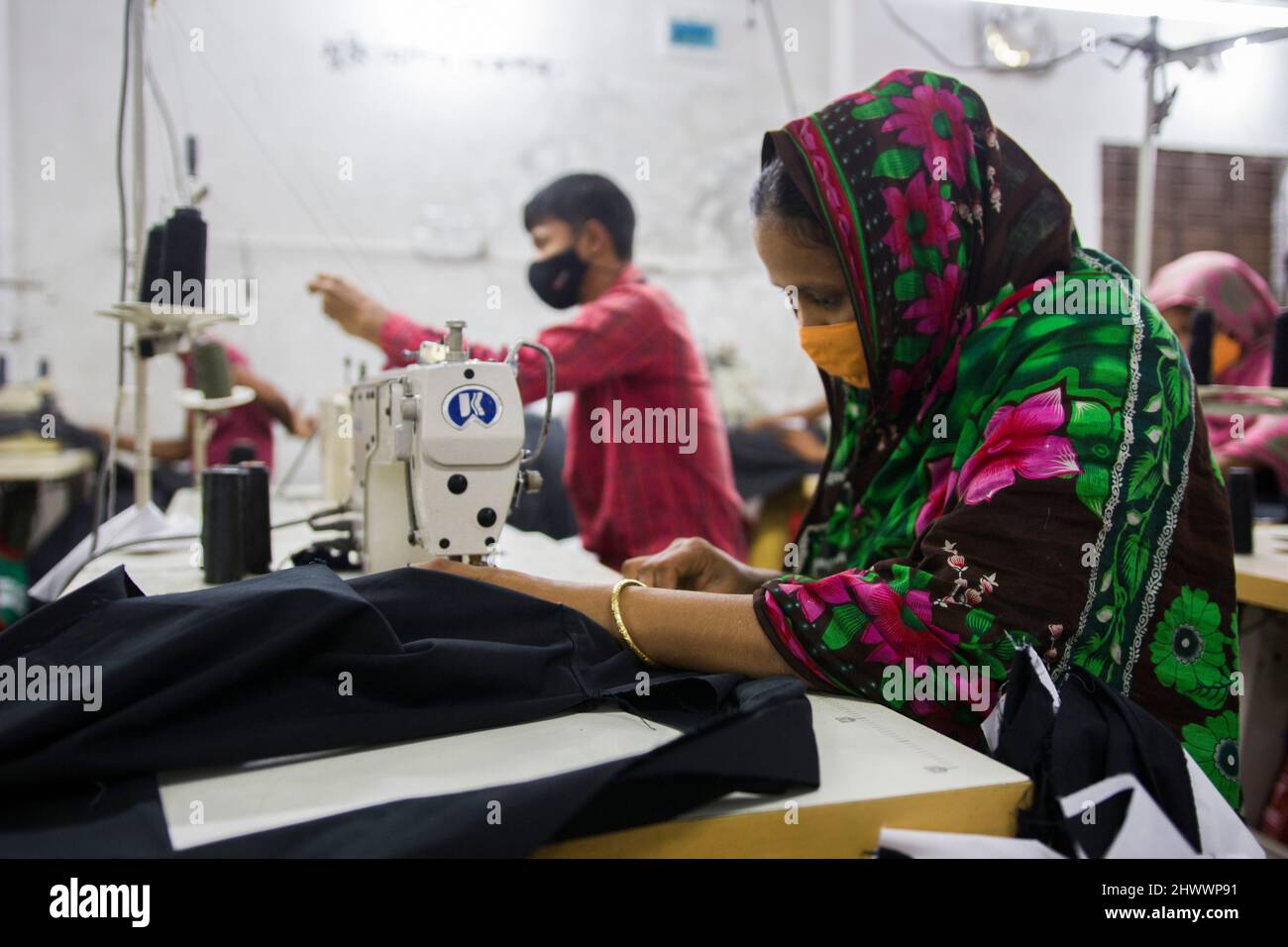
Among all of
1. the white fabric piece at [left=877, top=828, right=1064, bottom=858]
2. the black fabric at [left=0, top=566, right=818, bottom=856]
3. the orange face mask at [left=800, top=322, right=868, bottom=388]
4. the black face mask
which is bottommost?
the white fabric piece at [left=877, top=828, right=1064, bottom=858]

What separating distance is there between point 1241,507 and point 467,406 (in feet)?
5.62

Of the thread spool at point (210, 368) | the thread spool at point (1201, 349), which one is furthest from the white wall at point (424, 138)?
the thread spool at point (1201, 349)

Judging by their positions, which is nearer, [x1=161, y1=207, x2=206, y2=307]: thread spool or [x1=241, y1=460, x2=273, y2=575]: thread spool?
[x1=241, y1=460, x2=273, y2=575]: thread spool

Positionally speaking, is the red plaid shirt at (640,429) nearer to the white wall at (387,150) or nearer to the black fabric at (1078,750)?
the black fabric at (1078,750)

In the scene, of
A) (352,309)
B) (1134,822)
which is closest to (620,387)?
(352,309)

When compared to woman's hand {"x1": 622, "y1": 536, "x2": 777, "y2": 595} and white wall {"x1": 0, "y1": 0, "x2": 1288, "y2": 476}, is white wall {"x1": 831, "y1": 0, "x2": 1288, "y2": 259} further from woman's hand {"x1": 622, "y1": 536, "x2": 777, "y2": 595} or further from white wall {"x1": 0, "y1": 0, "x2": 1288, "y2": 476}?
woman's hand {"x1": 622, "y1": 536, "x2": 777, "y2": 595}

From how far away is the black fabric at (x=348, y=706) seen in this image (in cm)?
68

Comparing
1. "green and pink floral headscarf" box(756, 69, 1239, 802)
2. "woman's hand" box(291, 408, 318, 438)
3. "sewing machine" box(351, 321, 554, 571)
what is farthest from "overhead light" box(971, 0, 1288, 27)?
"woman's hand" box(291, 408, 318, 438)

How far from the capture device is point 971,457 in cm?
107

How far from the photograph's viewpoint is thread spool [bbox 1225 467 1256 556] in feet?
6.69

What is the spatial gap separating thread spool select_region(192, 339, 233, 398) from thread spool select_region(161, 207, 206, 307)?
0.73m

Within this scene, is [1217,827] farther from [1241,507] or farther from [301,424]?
Answer: [301,424]
